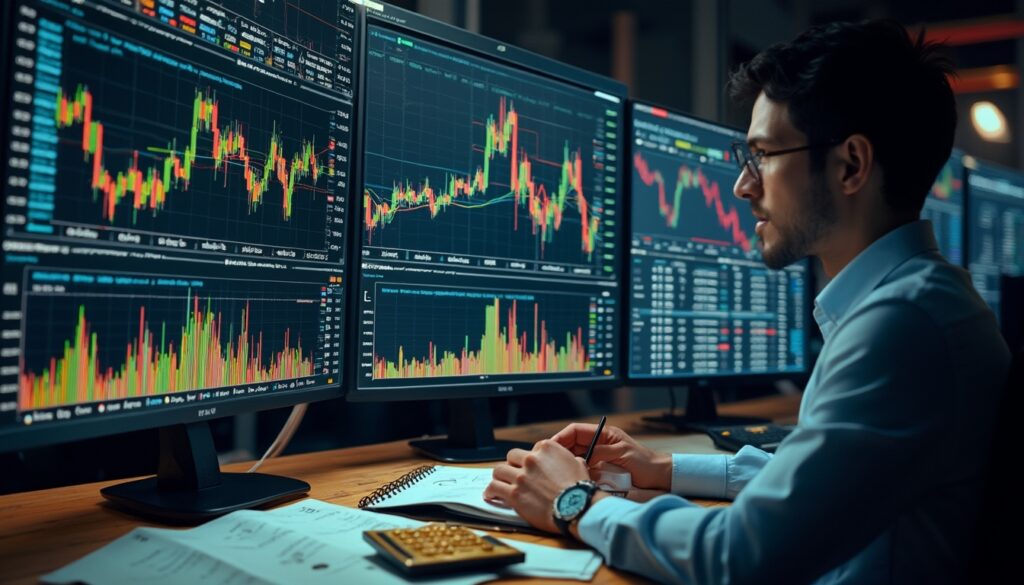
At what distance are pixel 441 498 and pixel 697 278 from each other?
95 cm

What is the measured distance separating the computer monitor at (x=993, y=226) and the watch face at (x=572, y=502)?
7.76ft

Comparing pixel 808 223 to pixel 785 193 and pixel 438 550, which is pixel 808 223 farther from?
pixel 438 550

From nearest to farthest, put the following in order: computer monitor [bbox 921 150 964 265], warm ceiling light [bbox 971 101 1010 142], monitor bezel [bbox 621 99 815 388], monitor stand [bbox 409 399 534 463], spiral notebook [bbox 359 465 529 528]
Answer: spiral notebook [bbox 359 465 529 528] < monitor stand [bbox 409 399 534 463] < monitor bezel [bbox 621 99 815 388] < computer monitor [bbox 921 150 964 265] < warm ceiling light [bbox 971 101 1010 142]

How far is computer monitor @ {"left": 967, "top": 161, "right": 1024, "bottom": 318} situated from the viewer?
8.85 ft

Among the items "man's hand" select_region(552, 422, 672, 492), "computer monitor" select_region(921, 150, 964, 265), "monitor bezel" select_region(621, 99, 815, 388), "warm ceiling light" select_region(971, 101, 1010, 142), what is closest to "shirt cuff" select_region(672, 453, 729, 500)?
"man's hand" select_region(552, 422, 672, 492)

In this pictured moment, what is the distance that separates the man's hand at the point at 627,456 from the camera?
3.61 ft

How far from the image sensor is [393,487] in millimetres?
1007

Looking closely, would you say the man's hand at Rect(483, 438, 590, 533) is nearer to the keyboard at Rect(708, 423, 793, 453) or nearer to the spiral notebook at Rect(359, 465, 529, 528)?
the spiral notebook at Rect(359, 465, 529, 528)

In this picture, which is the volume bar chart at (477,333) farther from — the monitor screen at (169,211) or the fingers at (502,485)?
the fingers at (502,485)

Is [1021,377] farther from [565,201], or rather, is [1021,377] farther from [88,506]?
[88,506]

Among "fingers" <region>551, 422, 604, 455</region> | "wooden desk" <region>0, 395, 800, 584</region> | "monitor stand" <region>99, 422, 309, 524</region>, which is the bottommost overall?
"wooden desk" <region>0, 395, 800, 584</region>

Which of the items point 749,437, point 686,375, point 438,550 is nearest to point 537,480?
point 438,550

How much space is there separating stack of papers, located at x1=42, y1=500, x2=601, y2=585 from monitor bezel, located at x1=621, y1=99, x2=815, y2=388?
0.80 metres

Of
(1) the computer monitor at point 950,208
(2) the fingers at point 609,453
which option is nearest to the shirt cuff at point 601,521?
(2) the fingers at point 609,453
